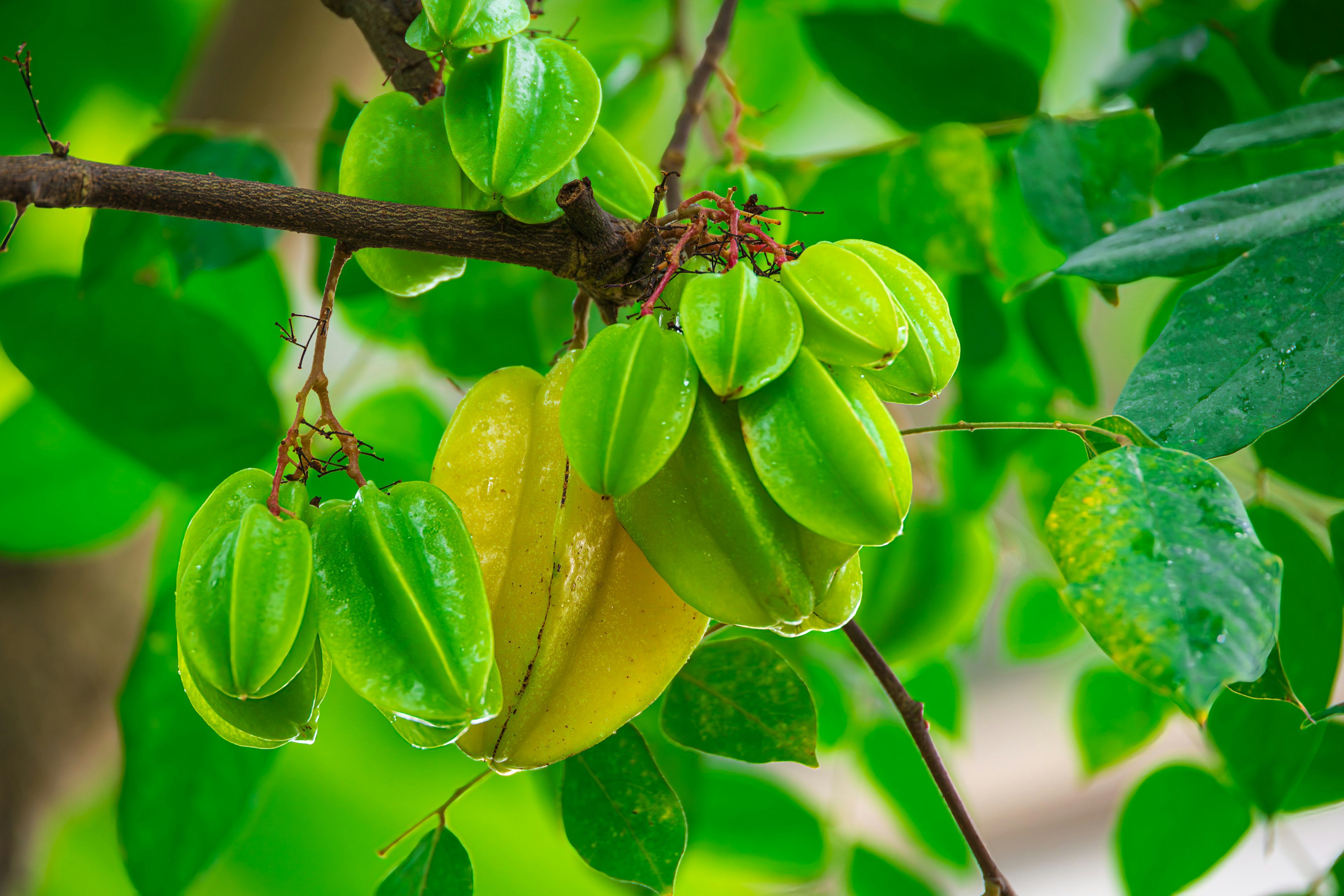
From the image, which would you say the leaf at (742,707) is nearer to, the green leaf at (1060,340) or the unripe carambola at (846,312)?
the unripe carambola at (846,312)

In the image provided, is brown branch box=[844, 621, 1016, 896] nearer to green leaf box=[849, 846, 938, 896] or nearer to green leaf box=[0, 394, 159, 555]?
green leaf box=[849, 846, 938, 896]

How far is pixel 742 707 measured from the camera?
0.49 meters

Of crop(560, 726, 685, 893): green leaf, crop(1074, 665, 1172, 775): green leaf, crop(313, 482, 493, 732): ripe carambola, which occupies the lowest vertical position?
crop(1074, 665, 1172, 775): green leaf

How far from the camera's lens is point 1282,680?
1.18ft

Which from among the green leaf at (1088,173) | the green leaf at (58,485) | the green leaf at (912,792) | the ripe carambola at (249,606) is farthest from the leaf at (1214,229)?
the green leaf at (58,485)

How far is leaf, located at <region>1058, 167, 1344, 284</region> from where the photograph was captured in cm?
42

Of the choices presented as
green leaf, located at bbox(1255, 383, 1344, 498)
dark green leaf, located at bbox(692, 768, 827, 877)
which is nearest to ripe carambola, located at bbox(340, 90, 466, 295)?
green leaf, located at bbox(1255, 383, 1344, 498)

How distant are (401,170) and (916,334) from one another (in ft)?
0.78

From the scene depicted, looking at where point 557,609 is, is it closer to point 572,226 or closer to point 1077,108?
point 572,226

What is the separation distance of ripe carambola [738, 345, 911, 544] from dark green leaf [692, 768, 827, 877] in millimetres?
625

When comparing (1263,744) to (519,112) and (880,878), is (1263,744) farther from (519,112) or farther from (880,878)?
(519,112)

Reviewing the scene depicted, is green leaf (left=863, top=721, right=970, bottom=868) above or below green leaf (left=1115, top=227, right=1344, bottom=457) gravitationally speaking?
below

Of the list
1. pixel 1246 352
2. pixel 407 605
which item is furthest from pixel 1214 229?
pixel 407 605

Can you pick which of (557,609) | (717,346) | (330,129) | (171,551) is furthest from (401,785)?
(717,346)
